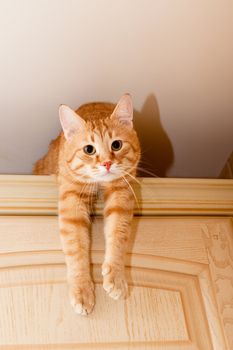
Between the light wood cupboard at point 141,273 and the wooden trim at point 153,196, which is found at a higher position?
the wooden trim at point 153,196

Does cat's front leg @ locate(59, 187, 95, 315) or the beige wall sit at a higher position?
the beige wall

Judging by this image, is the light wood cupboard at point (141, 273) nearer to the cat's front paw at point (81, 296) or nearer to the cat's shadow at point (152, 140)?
the cat's front paw at point (81, 296)

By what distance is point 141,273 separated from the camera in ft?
3.47

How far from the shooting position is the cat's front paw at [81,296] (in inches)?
38.0

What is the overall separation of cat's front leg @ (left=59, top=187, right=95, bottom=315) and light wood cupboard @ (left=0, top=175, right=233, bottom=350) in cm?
3

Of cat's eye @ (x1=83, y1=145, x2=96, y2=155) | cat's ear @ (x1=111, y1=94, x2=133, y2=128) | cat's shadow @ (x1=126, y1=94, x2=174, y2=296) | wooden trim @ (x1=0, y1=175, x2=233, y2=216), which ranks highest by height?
cat's shadow @ (x1=126, y1=94, x2=174, y2=296)

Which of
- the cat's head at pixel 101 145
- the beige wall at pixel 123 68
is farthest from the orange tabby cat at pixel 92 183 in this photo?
the beige wall at pixel 123 68

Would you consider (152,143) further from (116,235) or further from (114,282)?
(114,282)

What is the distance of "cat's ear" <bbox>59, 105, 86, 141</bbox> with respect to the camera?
1.20 meters

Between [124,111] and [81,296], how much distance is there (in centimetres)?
55

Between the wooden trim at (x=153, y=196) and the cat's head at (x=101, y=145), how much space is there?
8cm

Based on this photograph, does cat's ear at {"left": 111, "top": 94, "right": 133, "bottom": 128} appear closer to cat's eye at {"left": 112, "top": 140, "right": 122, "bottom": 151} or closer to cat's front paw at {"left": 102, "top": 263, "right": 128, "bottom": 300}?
cat's eye at {"left": 112, "top": 140, "right": 122, "bottom": 151}

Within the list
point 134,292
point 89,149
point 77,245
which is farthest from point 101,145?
point 134,292

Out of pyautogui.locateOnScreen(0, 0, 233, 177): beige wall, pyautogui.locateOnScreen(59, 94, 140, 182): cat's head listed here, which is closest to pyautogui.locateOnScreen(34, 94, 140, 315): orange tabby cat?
pyautogui.locateOnScreen(59, 94, 140, 182): cat's head
